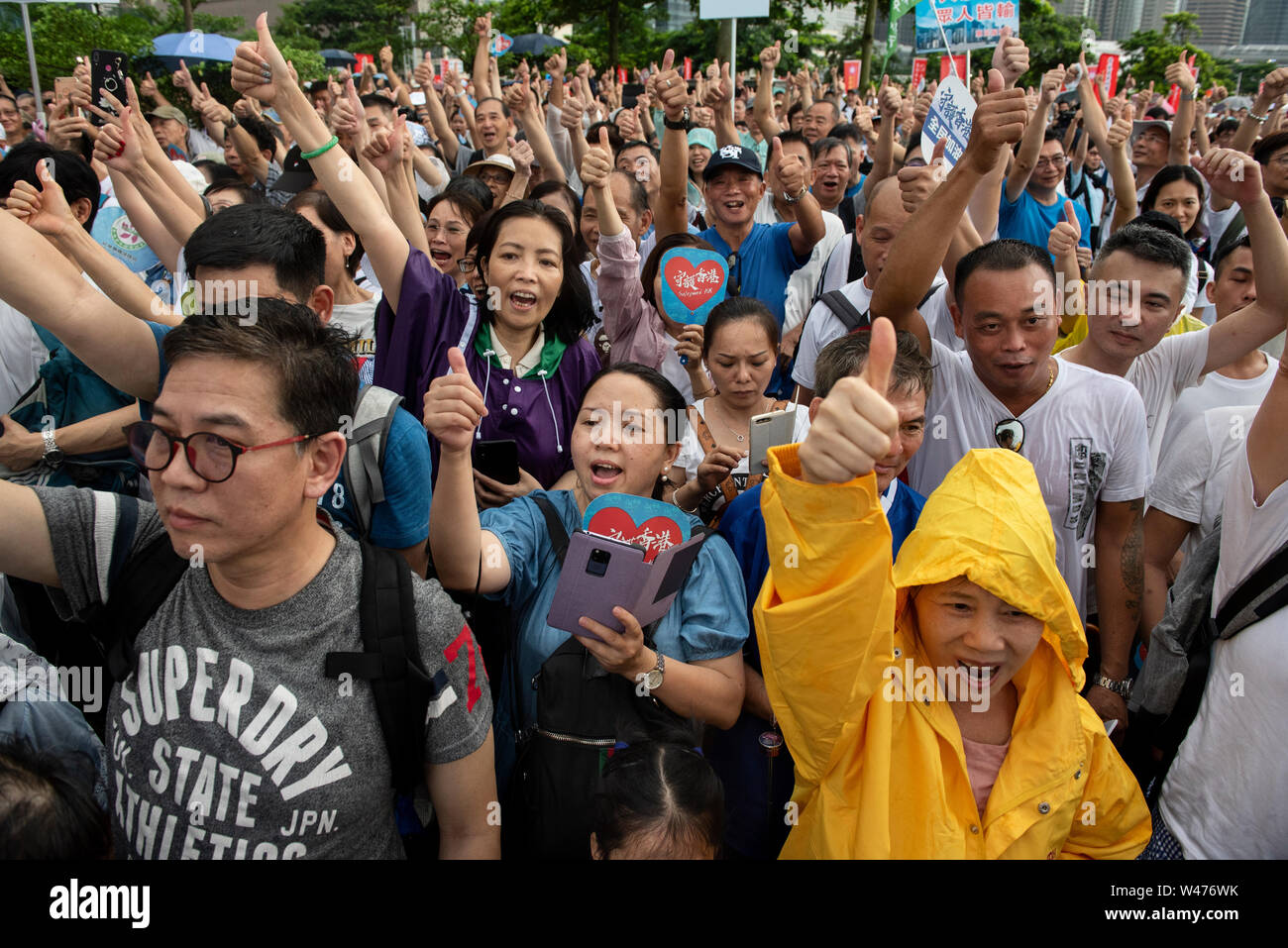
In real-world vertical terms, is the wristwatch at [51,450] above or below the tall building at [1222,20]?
below

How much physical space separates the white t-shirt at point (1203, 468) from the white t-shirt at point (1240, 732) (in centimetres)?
73

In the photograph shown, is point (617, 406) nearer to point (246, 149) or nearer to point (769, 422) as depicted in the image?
point (769, 422)

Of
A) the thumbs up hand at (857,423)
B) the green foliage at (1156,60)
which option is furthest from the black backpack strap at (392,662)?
the green foliage at (1156,60)

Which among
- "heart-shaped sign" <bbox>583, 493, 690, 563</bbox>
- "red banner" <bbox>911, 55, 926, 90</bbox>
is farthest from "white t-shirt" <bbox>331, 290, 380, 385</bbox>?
"red banner" <bbox>911, 55, 926, 90</bbox>

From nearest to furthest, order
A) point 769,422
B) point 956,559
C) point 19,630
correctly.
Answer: point 956,559, point 19,630, point 769,422

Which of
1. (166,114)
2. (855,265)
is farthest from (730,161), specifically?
(166,114)

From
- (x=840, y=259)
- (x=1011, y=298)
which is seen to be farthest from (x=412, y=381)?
(x=840, y=259)

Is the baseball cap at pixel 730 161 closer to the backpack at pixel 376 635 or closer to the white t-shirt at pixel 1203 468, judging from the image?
the white t-shirt at pixel 1203 468

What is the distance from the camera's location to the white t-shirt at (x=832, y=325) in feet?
10.8

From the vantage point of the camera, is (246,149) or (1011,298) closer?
(1011,298)

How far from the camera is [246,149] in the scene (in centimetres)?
657

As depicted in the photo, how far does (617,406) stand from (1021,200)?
398cm
